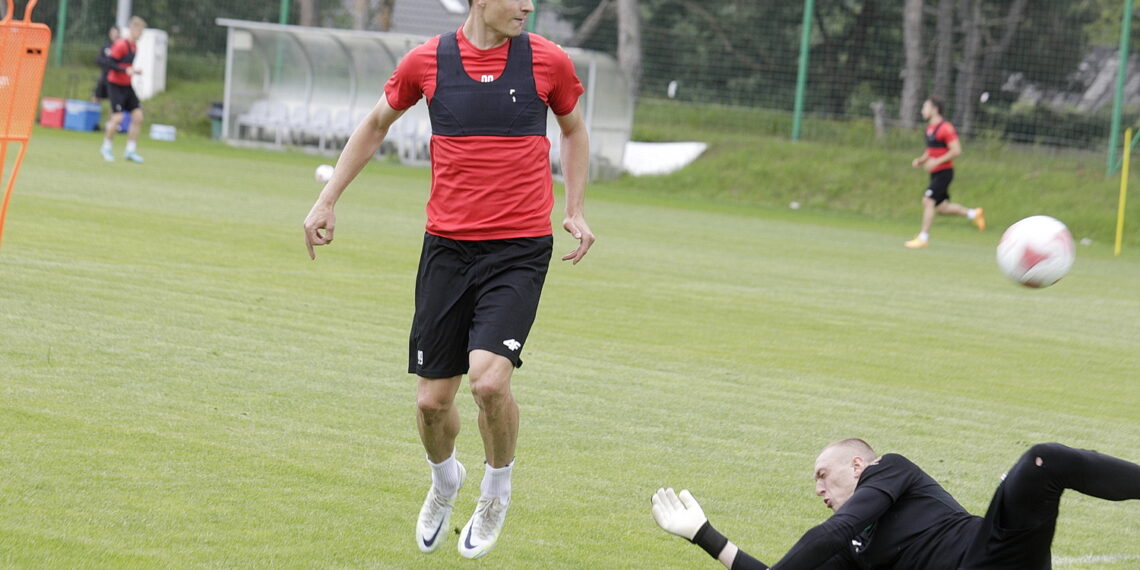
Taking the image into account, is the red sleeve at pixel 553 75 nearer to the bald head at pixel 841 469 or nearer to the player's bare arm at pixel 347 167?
the player's bare arm at pixel 347 167

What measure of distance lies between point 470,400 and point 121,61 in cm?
1773

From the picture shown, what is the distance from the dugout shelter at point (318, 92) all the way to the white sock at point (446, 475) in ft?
81.4

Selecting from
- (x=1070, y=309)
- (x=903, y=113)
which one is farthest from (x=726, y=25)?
(x=1070, y=309)

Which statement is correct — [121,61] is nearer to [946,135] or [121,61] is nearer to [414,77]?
[946,135]

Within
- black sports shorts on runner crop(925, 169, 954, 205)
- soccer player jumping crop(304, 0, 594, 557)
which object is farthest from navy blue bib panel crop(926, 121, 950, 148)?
soccer player jumping crop(304, 0, 594, 557)

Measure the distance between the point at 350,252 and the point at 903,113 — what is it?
60.5 feet

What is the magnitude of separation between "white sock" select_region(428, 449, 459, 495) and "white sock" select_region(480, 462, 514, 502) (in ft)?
0.47

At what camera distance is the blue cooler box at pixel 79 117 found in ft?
110

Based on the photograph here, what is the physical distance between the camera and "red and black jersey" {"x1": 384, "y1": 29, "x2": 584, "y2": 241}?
19.3 ft

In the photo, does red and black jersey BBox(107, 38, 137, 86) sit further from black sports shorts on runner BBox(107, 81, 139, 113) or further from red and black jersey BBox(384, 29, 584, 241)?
red and black jersey BBox(384, 29, 584, 241)

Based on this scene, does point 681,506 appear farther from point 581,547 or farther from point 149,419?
point 149,419

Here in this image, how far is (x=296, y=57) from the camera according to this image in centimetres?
3366

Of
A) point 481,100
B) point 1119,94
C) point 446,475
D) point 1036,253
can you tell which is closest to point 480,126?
point 481,100

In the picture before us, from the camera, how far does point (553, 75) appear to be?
599 centimetres
